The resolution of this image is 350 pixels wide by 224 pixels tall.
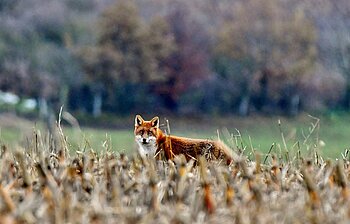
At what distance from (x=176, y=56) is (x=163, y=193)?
70.5 m

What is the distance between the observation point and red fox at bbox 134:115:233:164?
771 cm

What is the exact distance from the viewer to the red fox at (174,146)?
7705 millimetres

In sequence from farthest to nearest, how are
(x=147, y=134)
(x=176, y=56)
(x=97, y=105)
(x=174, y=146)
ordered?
1. (x=176, y=56)
2. (x=97, y=105)
3. (x=147, y=134)
4. (x=174, y=146)

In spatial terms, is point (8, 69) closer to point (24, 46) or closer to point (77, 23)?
point (24, 46)

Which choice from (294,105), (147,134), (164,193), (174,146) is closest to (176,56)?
(294,105)

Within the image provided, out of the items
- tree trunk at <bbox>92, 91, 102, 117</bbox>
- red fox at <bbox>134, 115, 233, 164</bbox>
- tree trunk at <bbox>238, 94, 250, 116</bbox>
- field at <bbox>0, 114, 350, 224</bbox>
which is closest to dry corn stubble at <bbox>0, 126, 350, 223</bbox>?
field at <bbox>0, 114, 350, 224</bbox>

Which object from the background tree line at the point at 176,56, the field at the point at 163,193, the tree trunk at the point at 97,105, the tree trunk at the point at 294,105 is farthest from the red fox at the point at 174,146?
the tree trunk at the point at 294,105

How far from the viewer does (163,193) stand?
171 inches

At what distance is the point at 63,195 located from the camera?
421 cm

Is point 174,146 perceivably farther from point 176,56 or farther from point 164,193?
point 176,56

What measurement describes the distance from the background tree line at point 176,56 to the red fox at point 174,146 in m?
50.6

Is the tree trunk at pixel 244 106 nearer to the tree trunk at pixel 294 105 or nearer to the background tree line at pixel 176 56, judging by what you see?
the background tree line at pixel 176 56

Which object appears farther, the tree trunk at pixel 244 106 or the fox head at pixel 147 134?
the tree trunk at pixel 244 106

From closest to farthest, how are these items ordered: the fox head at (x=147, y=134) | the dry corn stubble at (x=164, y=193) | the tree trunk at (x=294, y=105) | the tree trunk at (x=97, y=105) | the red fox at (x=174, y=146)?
the dry corn stubble at (x=164, y=193) < the red fox at (x=174, y=146) < the fox head at (x=147, y=134) < the tree trunk at (x=97, y=105) < the tree trunk at (x=294, y=105)
